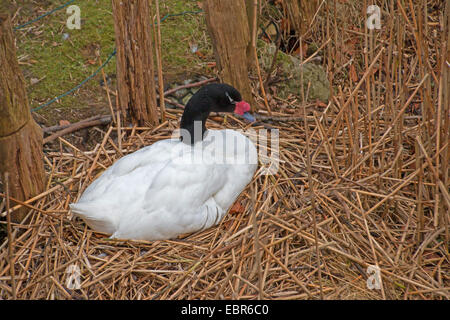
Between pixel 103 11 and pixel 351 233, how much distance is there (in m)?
3.25

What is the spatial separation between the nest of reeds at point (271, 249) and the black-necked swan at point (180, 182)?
0.39ft

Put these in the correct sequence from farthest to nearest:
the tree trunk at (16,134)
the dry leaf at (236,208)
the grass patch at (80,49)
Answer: the grass patch at (80,49) → the dry leaf at (236,208) → the tree trunk at (16,134)

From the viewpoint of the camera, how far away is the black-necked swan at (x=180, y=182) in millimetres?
2893

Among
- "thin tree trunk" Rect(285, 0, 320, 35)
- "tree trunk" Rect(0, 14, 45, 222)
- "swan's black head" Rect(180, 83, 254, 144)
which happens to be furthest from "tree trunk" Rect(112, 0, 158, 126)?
"thin tree trunk" Rect(285, 0, 320, 35)

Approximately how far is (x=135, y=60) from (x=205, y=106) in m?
0.59

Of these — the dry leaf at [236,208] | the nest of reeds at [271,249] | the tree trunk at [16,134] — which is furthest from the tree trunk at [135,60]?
the dry leaf at [236,208]

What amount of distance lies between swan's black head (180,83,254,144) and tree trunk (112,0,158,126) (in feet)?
1.34

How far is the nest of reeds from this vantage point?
8.80 ft

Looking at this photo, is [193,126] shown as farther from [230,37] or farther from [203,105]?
[230,37]

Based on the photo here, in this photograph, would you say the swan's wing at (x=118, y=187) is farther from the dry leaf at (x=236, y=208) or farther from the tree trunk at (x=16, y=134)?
the dry leaf at (x=236, y=208)

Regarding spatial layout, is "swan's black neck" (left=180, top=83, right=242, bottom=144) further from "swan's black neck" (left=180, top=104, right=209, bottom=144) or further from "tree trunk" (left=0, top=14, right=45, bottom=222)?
"tree trunk" (left=0, top=14, right=45, bottom=222)

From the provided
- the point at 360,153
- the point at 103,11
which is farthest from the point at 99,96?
the point at 360,153
